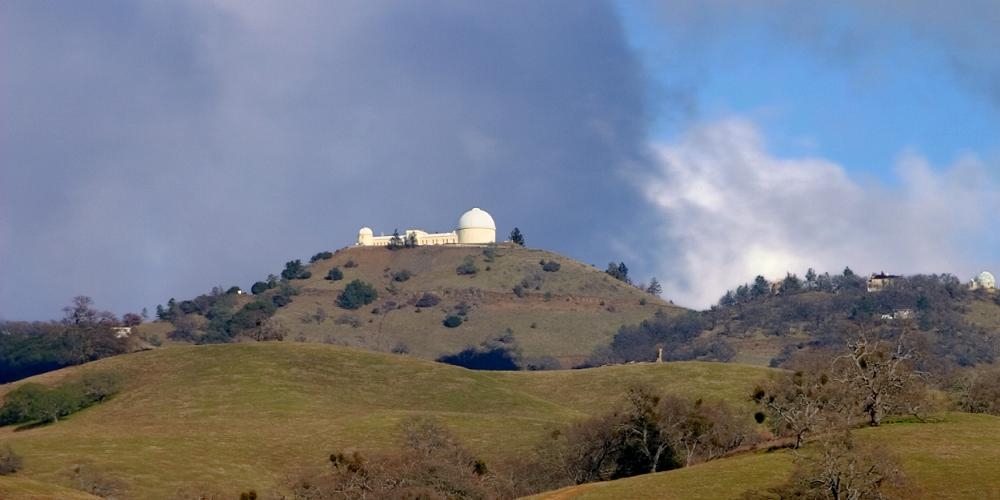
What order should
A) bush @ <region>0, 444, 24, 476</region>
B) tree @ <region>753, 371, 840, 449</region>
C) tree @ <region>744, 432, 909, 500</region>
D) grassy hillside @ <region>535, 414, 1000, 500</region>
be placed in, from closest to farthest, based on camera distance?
tree @ <region>744, 432, 909, 500</region>, grassy hillside @ <region>535, 414, 1000, 500</region>, tree @ <region>753, 371, 840, 449</region>, bush @ <region>0, 444, 24, 476</region>

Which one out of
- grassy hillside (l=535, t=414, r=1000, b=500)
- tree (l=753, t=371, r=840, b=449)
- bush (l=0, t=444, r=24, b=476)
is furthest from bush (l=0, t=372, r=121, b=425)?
grassy hillside (l=535, t=414, r=1000, b=500)

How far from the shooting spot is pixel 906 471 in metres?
83.1

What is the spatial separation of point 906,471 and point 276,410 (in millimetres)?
94795

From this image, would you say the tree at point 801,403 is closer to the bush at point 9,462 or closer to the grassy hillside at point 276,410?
the grassy hillside at point 276,410

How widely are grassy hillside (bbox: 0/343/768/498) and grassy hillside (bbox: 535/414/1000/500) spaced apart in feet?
126

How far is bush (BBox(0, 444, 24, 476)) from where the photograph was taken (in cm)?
11562

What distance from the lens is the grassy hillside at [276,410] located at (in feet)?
401

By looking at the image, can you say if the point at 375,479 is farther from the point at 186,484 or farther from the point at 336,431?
the point at 336,431

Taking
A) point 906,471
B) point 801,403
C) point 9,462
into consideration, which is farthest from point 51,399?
point 906,471

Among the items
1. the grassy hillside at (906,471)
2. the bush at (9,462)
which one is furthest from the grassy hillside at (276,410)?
the grassy hillside at (906,471)

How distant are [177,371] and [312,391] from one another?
22.2 metres

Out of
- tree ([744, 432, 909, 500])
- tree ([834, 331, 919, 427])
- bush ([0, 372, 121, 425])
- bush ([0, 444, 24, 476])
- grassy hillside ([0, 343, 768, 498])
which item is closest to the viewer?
tree ([744, 432, 909, 500])

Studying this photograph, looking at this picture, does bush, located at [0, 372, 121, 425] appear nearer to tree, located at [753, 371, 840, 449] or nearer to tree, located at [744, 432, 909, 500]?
tree, located at [753, 371, 840, 449]

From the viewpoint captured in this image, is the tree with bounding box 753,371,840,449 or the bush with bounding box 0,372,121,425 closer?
the tree with bounding box 753,371,840,449
